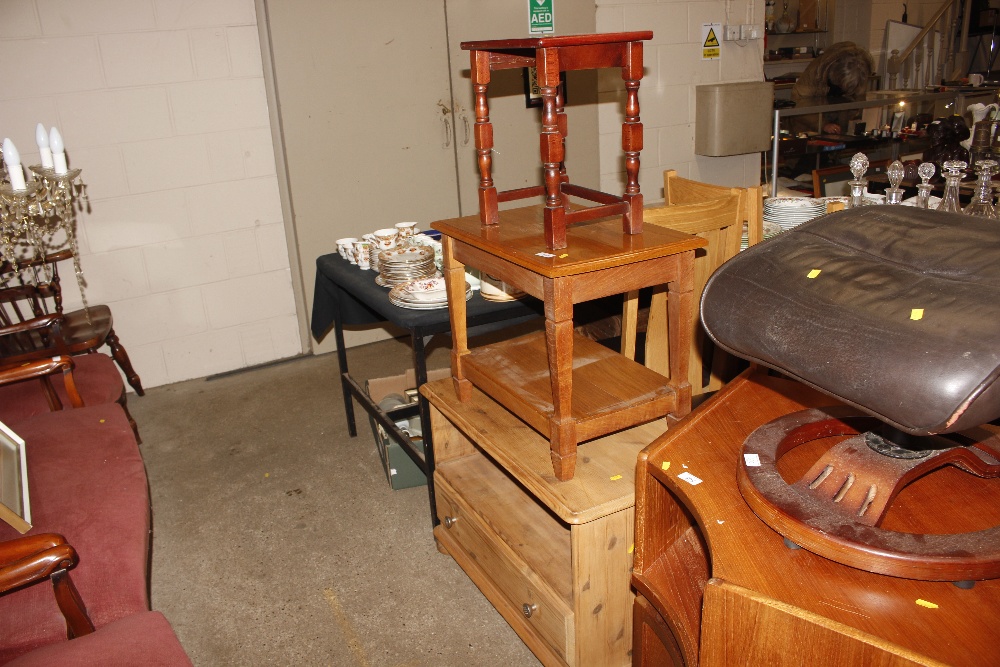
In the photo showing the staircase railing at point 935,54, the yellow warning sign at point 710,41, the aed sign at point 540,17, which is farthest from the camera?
the staircase railing at point 935,54

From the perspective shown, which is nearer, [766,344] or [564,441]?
[766,344]

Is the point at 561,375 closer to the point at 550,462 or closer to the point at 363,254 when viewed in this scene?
→ the point at 550,462

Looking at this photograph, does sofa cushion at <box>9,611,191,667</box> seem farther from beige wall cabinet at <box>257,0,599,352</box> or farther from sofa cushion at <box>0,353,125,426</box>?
beige wall cabinet at <box>257,0,599,352</box>

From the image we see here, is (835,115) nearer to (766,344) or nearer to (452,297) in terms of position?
(452,297)

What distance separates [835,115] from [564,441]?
3.38 meters

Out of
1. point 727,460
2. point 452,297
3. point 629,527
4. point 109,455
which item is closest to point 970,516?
point 727,460

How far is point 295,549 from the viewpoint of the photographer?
2406mm

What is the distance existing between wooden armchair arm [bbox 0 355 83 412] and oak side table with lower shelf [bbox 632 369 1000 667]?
6.13 ft

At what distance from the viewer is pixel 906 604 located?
0.93 m

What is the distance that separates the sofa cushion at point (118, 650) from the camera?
4.35ft

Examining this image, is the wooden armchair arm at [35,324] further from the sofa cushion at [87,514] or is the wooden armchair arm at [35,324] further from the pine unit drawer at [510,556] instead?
the pine unit drawer at [510,556]

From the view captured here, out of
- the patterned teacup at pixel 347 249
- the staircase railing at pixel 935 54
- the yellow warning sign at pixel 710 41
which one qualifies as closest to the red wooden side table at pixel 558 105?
the patterned teacup at pixel 347 249

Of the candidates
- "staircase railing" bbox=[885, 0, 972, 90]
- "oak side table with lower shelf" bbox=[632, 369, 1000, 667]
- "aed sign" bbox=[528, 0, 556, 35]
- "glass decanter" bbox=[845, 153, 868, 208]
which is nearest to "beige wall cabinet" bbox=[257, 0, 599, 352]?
"aed sign" bbox=[528, 0, 556, 35]

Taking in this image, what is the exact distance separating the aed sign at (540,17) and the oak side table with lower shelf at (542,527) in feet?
8.45
